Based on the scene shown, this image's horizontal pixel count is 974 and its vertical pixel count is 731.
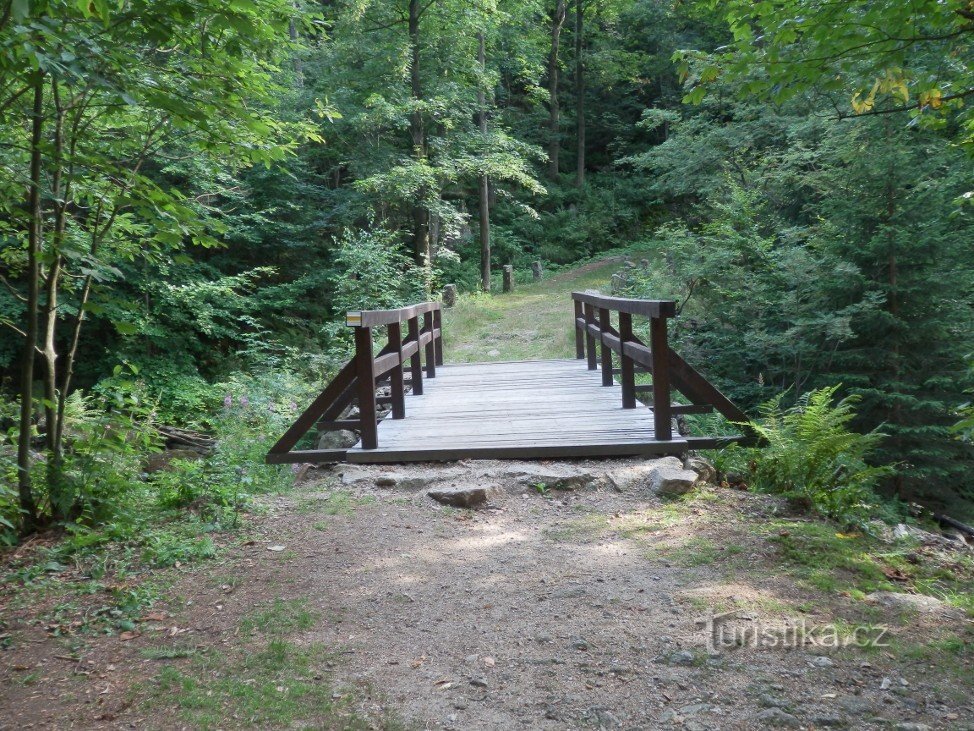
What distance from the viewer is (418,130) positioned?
19391 millimetres

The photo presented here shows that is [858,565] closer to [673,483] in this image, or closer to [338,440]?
[673,483]

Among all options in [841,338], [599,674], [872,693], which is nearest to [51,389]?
[599,674]

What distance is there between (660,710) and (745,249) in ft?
33.9

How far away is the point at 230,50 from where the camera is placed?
14.6 ft

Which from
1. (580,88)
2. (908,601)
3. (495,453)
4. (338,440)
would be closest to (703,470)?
(495,453)

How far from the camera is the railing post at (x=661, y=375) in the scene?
579 centimetres

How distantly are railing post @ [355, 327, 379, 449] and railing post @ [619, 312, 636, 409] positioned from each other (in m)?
2.26

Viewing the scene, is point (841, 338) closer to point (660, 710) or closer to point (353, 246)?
point (660, 710)

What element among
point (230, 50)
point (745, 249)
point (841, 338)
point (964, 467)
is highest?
point (230, 50)

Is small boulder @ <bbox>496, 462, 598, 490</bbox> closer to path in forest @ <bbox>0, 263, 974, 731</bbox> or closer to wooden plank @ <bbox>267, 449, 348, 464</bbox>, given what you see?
path in forest @ <bbox>0, 263, 974, 731</bbox>

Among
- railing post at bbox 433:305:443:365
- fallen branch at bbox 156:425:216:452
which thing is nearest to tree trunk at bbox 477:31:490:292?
railing post at bbox 433:305:443:365

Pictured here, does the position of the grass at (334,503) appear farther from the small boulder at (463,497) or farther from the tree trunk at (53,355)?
the tree trunk at (53,355)

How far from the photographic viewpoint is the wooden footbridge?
234 inches

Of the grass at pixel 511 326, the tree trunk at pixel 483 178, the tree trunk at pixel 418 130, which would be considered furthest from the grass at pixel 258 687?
the tree trunk at pixel 483 178
